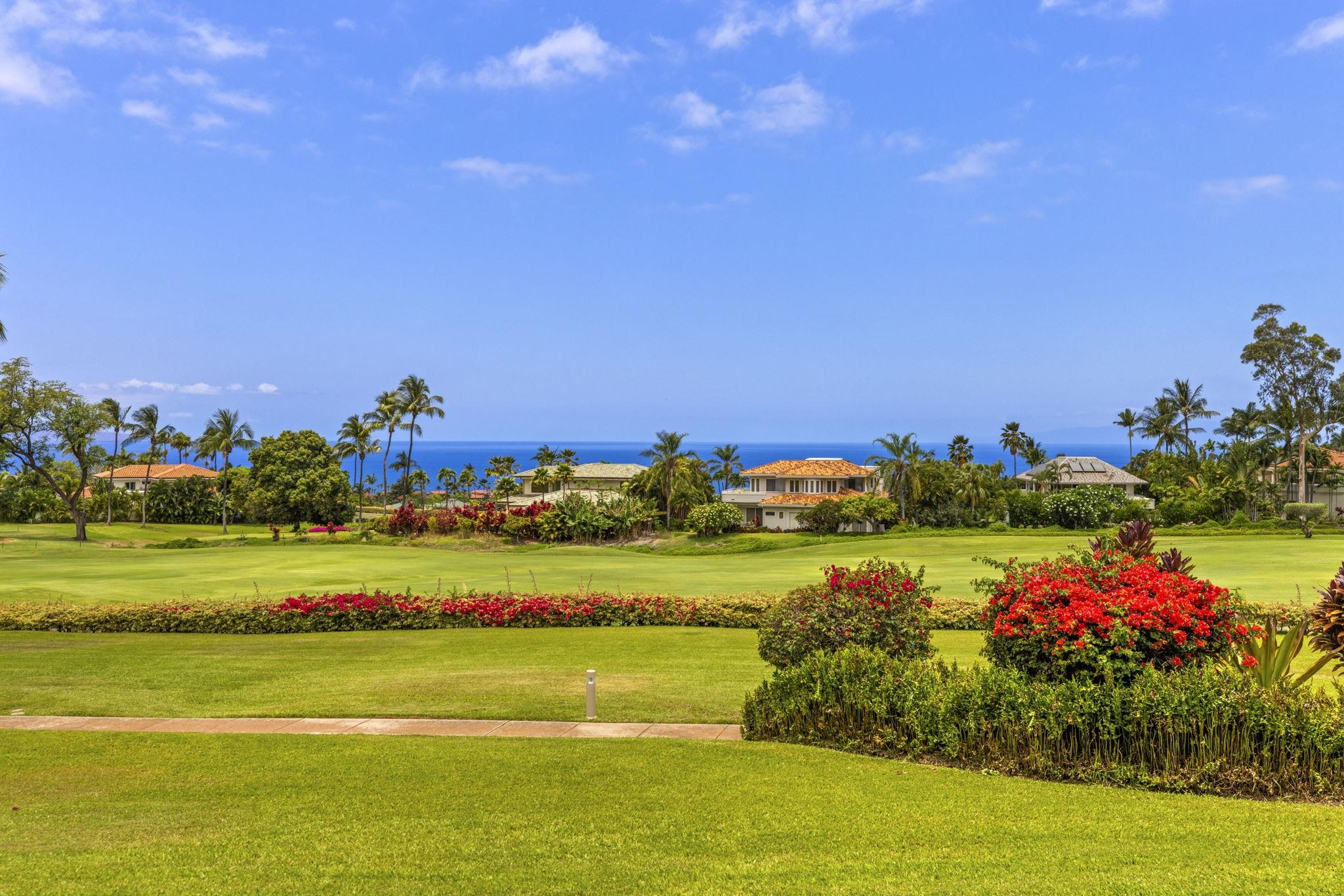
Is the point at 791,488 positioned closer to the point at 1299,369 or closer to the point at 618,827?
the point at 1299,369

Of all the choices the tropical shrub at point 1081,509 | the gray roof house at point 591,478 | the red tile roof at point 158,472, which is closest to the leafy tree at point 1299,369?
the tropical shrub at point 1081,509

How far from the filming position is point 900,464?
269 ft

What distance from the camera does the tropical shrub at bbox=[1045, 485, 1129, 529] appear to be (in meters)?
77.0

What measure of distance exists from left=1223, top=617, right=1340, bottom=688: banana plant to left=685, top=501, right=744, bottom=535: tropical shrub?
67775mm

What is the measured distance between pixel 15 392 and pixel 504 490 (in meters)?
41.5

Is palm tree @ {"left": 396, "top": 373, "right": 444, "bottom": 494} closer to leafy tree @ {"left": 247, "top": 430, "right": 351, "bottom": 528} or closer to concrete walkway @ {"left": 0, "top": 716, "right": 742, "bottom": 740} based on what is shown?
leafy tree @ {"left": 247, "top": 430, "right": 351, "bottom": 528}

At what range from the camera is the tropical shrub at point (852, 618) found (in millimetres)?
12797

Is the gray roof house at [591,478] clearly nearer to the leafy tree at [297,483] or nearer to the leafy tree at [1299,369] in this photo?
the leafy tree at [297,483]

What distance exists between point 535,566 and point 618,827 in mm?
39781

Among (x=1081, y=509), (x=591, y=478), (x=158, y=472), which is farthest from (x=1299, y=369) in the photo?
(x=158, y=472)

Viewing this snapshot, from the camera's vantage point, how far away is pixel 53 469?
86750 millimetres

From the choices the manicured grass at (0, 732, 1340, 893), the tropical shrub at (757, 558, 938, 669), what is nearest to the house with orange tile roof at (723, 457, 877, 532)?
the tropical shrub at (757, 558, 938, 669)

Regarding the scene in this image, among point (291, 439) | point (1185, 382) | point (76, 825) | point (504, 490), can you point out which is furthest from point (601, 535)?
point (1185, 382)

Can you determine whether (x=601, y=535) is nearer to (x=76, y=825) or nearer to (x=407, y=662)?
(x=407, y=662)
